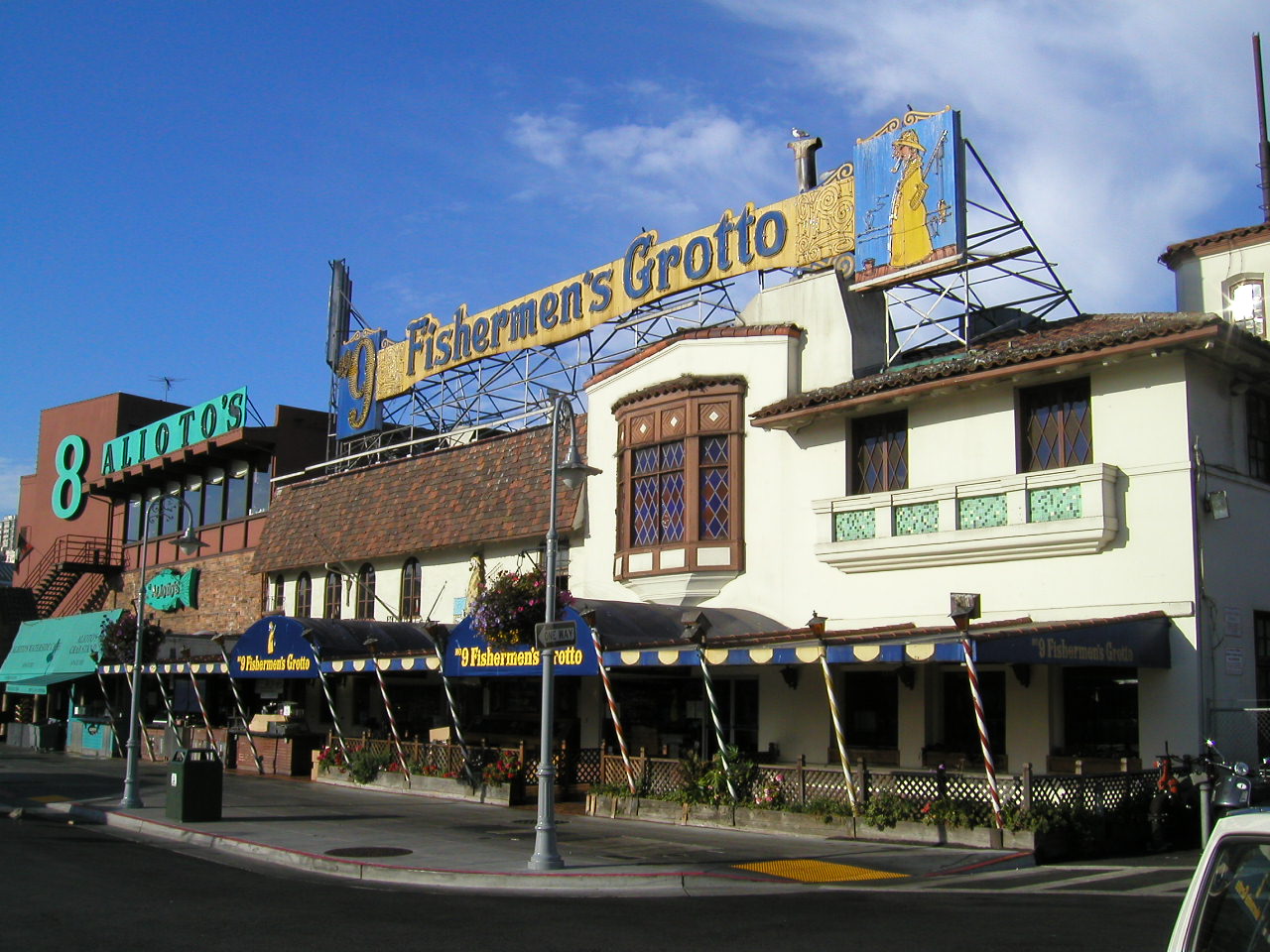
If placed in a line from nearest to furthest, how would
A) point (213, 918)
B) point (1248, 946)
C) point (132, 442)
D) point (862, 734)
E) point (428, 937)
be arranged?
point (1248, 946), point (428, 937), point (213, 918), point (862, 734), point (132, 442)

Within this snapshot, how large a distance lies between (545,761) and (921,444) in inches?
355

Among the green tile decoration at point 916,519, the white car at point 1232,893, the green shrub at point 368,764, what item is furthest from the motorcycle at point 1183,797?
the green shrub at point 368,764

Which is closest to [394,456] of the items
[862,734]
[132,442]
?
[132,442]

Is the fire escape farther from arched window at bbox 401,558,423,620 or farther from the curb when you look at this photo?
the curb

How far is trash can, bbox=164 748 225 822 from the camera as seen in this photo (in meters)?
19.5

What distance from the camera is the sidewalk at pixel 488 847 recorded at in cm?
1362

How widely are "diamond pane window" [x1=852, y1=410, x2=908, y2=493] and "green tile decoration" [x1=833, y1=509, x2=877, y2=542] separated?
0.63 meters

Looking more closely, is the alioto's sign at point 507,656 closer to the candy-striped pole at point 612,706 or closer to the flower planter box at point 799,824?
the candy-striped pole at point 612,706

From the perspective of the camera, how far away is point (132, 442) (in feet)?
148

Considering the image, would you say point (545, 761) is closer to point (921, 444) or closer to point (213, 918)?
point (213, 918)

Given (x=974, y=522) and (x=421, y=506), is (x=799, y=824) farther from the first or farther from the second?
(x=421, y=506)

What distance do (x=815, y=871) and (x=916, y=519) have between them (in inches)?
285

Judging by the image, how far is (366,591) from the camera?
106ft

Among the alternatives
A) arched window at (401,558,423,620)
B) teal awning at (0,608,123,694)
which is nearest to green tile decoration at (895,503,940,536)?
arched window at (401,558,423,620)
